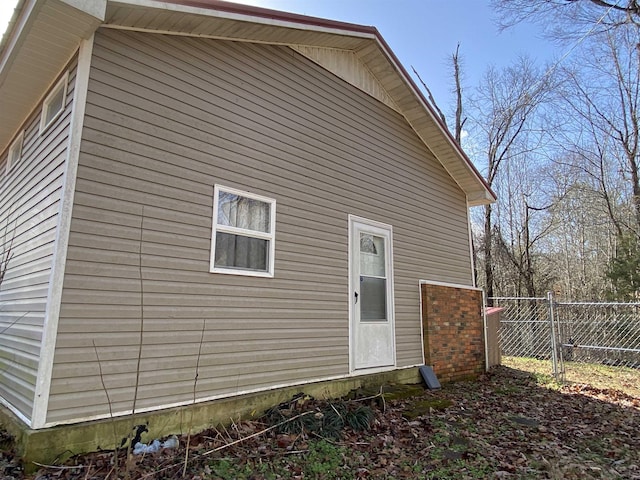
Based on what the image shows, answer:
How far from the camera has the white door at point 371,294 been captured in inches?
235

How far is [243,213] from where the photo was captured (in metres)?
4.76

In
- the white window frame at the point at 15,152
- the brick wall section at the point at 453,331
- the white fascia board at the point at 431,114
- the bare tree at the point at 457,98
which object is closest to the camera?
the white window frame at the point at 15,152

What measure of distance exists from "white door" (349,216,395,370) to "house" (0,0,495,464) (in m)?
0.03

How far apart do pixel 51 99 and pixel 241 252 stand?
2.69m

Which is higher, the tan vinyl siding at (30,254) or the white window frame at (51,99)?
the white window frame at (51,99)

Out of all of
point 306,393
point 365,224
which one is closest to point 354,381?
point 306,393

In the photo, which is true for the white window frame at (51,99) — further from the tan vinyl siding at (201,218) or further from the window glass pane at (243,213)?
the window glass pane at (243,213)

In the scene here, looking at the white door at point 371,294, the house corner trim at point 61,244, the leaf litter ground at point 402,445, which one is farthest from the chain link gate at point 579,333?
the house corner trim at point 61,244

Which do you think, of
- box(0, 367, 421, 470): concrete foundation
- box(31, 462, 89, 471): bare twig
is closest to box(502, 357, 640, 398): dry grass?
box(0, 367, 421, 470): concrete foundation

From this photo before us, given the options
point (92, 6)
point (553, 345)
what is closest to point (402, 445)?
point (92, 6)

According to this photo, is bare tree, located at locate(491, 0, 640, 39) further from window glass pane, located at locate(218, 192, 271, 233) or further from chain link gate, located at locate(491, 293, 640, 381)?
window glass pane, located at locate(218, 192, 271, 233)

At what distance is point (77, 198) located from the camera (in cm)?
352

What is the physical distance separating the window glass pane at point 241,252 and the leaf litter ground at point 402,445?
5.44 ft

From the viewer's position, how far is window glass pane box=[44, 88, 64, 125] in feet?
13.9
